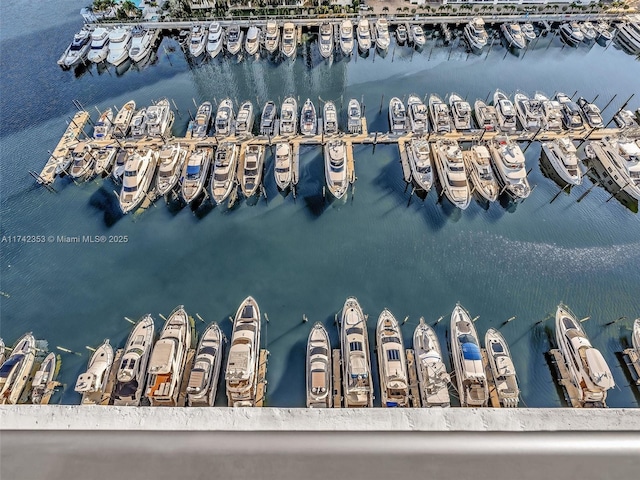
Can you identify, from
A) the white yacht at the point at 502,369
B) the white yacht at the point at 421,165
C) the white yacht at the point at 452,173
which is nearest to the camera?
the white yacht at the point at 502,369

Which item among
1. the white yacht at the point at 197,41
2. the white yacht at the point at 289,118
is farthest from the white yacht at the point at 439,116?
the white yacht at the point at 197,41

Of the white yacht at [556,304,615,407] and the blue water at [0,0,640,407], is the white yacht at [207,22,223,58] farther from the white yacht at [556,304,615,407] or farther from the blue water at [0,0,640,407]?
the white yacht at [556,304,615,407]

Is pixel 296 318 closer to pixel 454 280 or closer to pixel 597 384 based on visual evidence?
pixel 454 280

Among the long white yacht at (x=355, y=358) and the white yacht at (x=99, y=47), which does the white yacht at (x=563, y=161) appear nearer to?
the long white yacht at (x=355, y=358)

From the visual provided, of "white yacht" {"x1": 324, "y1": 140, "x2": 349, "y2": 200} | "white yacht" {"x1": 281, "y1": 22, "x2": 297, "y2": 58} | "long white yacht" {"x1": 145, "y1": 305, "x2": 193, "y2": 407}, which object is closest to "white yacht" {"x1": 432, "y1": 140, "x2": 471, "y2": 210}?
"white yacht" {"x1": 324, "y1": 140, "x2": 349, "y2": 200}

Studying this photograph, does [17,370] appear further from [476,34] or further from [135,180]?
[476,34]

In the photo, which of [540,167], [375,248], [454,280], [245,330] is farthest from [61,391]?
[540,167]

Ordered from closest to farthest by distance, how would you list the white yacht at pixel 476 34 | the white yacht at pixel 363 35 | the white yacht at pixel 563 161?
1. the white yacht at pixel 563 161
2. the white yacht at pixel 363 35
3. the white yacht at pixel 476 34

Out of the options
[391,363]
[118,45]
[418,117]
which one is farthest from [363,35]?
[391,363]
